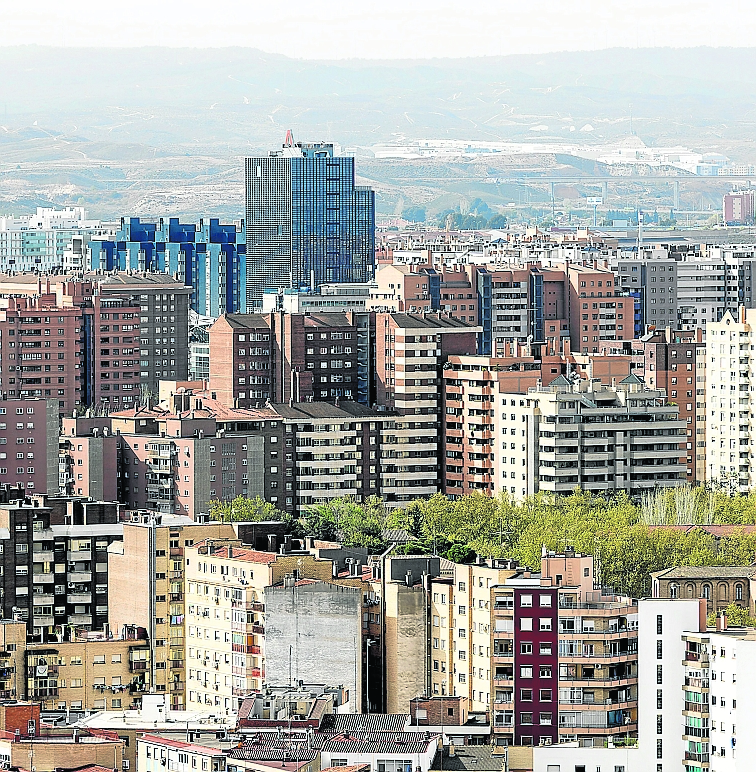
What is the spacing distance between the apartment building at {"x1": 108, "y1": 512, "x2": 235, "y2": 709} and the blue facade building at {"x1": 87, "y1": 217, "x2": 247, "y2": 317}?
70870 millimetres

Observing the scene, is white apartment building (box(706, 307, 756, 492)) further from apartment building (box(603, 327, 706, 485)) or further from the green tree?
the green tree

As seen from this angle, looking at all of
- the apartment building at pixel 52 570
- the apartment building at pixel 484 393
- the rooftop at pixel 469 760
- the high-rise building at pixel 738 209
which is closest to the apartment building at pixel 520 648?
the rooftop at pixel 469 760

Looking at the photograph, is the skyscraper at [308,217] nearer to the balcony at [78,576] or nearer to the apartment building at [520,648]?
the balcony at [78,576]

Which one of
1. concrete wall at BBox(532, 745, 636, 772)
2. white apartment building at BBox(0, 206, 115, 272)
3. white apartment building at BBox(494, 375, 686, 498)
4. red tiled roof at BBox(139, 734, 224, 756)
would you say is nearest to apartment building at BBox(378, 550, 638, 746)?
concrete wall at BBox(532, 745, 636, 772)

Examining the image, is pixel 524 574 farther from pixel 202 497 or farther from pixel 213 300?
pixel 213 300

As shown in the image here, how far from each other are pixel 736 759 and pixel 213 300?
3419 inches

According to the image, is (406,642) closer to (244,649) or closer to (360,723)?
(244,649)

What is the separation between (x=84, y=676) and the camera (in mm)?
43875

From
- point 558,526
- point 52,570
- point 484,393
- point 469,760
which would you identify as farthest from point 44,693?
point 484,393

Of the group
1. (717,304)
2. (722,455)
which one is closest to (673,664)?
(722,455)

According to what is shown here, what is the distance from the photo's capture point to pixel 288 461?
64562 millimetres

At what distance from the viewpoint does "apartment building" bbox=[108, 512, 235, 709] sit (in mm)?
45625

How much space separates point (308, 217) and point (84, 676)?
294ft

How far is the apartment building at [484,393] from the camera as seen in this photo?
2554 inches
